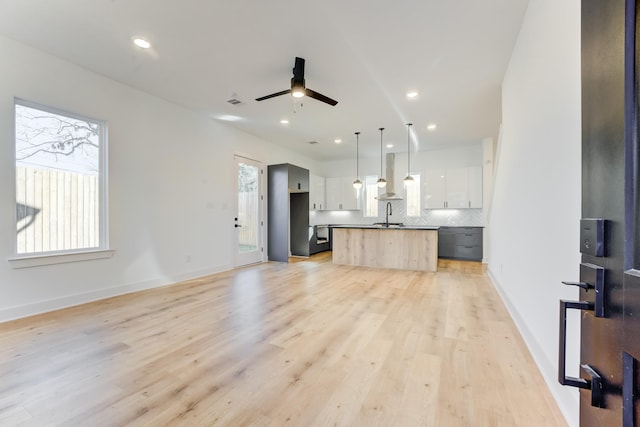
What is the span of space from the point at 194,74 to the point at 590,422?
434 centimetres

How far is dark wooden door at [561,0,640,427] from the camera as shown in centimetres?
56

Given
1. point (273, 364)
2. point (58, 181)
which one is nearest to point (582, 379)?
point (273, 364)

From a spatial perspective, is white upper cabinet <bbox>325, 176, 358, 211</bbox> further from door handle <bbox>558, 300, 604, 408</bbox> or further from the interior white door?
door handle <bbox>558, 300, 604, 408</bbox>

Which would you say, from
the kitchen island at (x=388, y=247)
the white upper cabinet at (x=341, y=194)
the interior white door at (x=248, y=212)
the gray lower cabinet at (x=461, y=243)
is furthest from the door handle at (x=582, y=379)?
the white upper cabinet at (x=341, y=194)

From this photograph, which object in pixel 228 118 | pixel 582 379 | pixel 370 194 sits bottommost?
pixel 582 379

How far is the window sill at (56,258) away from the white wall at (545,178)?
4685 millimetres

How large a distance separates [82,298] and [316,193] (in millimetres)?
5930

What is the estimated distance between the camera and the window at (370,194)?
8453mm

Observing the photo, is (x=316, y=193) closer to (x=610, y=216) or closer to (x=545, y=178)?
(x=545, y=178)

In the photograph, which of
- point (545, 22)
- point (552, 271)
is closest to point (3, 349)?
point (552, 271)

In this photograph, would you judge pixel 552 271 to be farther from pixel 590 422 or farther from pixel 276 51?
pixel 276 51

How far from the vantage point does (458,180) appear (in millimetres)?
6930

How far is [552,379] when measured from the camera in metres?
1.68

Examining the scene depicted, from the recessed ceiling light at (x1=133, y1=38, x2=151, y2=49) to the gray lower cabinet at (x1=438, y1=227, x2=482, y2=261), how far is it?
6772 mm
